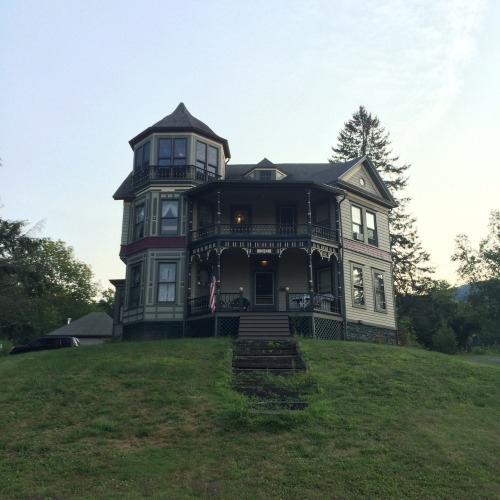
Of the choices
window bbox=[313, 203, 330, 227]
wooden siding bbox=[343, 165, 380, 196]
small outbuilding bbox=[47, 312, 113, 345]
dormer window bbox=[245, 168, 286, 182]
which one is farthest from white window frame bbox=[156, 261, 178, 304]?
small outbuilding bbox=[47, 312, 113, 345]

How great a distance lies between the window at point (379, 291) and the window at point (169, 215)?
1079 cm

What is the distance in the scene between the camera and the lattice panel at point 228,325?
26.8m

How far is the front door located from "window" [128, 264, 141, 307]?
19.2 ft

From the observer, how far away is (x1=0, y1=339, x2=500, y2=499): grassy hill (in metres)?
11.4

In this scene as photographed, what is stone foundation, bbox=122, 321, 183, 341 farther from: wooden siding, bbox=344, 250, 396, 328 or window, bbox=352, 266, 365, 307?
window, bbox=352, 266, 365, 307

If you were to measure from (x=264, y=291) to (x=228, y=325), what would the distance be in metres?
3.82

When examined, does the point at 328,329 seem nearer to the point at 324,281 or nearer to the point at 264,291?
the point at 324,281

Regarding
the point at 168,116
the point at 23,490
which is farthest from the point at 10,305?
the point at 23,490

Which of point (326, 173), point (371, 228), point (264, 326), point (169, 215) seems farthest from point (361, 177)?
point (264, 326)

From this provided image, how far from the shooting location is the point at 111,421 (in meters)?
14.5

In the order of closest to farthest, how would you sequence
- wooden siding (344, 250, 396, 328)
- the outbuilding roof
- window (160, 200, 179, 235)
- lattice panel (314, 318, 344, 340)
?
lattice panel (314, 318, 344, 340) < wooden siding (344, 250, 396, 328) < window (160, 200, 179, 235) < the outbuilding roof

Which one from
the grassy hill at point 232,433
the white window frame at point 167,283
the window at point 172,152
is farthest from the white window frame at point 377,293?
the window at point 172,152

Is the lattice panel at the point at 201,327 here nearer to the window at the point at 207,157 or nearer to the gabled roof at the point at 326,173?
the gabled roof at the point at 326,173

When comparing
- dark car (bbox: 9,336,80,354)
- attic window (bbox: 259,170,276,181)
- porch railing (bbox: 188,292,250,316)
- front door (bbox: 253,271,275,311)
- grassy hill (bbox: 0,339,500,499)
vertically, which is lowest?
grassy hill (bbox: 0,339,500,499)
